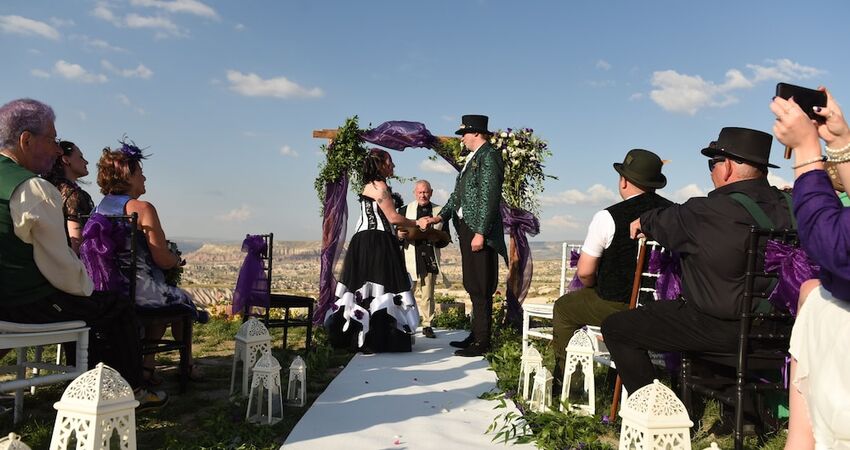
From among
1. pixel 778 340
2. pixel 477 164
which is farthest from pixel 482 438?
pixel 477 164

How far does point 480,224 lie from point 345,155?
3.42 meters

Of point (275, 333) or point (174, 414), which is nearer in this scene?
point (174, 414)

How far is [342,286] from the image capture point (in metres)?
6.55

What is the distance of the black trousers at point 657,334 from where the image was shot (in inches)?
125

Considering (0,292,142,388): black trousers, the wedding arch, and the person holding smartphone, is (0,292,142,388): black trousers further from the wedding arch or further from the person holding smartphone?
the wedding arch

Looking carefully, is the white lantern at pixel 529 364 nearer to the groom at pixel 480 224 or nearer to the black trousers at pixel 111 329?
the groom at pixel 480 224

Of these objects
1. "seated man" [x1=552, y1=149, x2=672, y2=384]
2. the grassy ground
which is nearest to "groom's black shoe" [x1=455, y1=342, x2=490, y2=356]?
the grassy ground

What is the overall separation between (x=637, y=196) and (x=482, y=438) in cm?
200

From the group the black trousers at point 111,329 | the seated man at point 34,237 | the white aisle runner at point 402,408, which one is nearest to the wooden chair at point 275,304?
the white aisle runner at point 402,408

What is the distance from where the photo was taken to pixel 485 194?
6004mm

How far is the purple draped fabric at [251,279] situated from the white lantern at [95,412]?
3.37m

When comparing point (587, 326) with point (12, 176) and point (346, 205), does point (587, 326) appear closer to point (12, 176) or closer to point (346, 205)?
point (12, 176)

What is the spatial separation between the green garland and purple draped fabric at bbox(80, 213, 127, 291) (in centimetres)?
469

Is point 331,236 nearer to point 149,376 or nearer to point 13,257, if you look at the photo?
point 149,376
